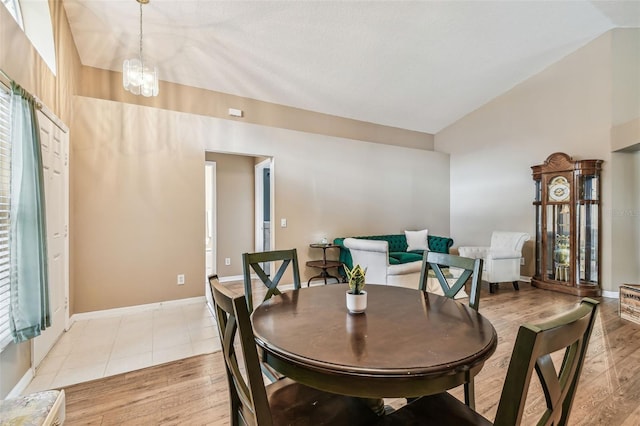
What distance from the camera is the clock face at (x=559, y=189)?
4.65 meters

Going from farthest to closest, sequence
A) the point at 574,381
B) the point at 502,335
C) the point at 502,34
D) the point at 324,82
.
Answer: the point at 324,82 < the point at 502,34 < the point at 502,335 < the point at 574,381

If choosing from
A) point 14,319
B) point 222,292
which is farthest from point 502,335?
point 14,319

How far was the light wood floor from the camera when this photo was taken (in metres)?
1.79

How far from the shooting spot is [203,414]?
5.98ft

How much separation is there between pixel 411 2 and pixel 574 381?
3.83 m

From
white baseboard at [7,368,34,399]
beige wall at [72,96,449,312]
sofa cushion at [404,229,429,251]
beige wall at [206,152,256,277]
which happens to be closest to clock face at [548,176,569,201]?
sofa cushion at [404,229,429,251]

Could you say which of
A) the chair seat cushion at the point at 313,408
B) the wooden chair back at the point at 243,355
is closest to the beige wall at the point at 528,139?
the chair seat cushion at the point at 313,408

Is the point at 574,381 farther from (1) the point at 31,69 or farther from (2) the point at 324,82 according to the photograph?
(2) the point at 324,82

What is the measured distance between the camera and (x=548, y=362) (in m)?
0.79

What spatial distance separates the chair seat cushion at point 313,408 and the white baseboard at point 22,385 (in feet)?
6.45

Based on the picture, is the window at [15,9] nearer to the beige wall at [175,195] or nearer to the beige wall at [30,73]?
the beige wall at [30,73]

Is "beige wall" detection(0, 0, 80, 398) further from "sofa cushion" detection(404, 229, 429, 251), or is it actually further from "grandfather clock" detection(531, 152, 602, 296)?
"grandfather clock" detection(531, 152, 602, 296)

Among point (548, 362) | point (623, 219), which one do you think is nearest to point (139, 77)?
point (548, 362)

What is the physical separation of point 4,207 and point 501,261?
5648 mm
